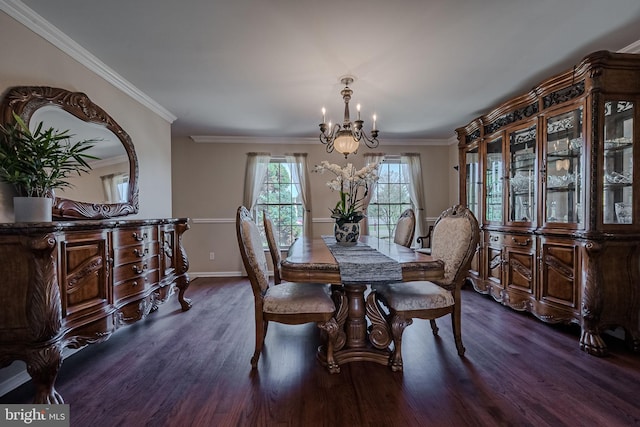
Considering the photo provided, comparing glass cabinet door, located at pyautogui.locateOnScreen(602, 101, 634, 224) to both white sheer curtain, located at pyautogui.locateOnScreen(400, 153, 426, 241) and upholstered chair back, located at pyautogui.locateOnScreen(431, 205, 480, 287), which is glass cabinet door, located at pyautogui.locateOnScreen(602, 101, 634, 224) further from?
white sheer curtain, located at pyautogui.locateOnScreen(400, 153, 426, 241)

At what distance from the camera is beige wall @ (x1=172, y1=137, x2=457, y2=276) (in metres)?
4.89

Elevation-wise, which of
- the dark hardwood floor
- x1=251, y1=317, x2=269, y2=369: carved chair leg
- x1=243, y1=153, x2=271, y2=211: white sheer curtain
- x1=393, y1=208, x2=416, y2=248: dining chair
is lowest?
the dark hardwood floor

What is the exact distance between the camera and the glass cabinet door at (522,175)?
9.70 feet

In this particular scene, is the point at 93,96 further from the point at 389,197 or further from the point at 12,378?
the point at 389,197

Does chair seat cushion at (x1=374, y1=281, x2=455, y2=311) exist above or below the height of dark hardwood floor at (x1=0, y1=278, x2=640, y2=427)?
above

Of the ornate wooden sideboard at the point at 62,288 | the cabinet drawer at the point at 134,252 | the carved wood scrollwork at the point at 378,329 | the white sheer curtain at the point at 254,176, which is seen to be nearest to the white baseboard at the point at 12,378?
the ornate wooden sideboard at the point at 62,288

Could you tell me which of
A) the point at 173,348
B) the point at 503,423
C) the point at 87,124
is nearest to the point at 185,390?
the point at 173,348

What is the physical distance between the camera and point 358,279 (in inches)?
65.4

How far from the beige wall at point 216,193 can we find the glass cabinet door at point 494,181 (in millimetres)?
1881

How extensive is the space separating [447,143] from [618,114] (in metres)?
2.96

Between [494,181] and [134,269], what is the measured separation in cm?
382

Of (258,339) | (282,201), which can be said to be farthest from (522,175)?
(282,201)

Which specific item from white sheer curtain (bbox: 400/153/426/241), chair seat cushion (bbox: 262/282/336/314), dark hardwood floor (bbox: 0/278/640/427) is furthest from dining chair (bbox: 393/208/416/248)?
white sheer curtain (bbox: 400/153/426/241)

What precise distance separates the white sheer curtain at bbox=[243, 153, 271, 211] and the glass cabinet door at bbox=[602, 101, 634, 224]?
4.08 m
